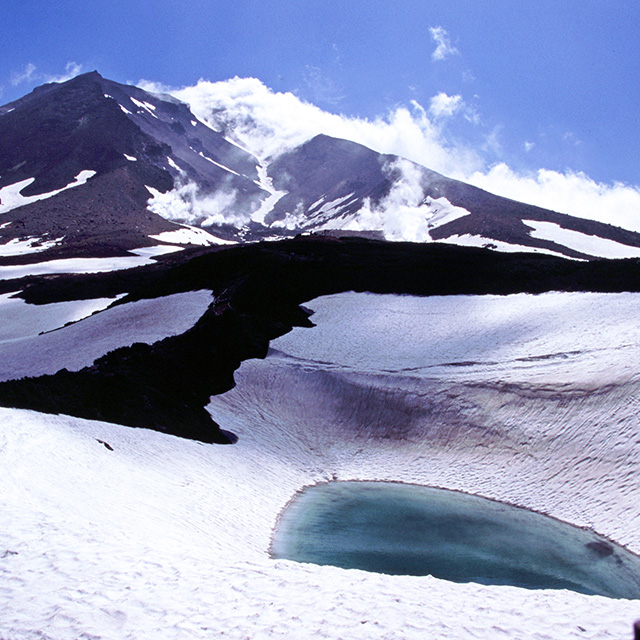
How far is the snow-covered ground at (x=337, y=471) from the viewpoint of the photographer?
743cm

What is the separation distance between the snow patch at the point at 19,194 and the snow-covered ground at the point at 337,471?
13091 centimetres

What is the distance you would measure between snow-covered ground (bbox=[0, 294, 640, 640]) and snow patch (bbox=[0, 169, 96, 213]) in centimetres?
13091

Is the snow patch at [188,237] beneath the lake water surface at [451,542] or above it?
above

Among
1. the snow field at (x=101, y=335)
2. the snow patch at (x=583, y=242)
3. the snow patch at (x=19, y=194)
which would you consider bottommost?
the snow field at (x=101, y=335)

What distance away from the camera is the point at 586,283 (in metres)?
32.5

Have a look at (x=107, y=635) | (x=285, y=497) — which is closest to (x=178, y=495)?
(x=285, y=497)

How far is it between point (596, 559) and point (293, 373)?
50.7ft

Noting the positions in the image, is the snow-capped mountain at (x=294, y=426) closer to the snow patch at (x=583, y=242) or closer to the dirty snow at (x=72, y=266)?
the dirty snow at (x=72, y=266)

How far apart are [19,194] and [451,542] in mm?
158427

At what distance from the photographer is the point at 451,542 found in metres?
14.2

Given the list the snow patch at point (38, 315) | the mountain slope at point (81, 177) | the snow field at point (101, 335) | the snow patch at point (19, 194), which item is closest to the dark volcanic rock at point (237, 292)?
the snow field at point (101, 335)

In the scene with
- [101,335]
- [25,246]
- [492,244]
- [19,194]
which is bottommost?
[101,335]

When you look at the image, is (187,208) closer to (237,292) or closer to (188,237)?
(188,237)

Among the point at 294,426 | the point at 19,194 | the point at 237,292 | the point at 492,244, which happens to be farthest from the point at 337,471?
the point at 19,194
